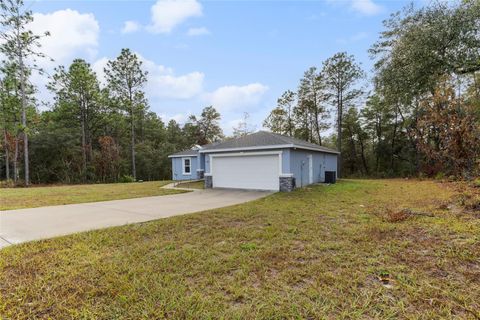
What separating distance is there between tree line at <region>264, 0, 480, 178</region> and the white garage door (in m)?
5.54

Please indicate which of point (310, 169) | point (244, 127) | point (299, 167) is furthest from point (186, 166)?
point (244, 127)

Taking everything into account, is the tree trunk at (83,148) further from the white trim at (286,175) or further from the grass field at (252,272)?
the grass field at (252,272)

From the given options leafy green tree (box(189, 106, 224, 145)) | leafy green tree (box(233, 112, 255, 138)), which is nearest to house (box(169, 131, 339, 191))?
leafy green tree (box(233, 112, 255, 138))

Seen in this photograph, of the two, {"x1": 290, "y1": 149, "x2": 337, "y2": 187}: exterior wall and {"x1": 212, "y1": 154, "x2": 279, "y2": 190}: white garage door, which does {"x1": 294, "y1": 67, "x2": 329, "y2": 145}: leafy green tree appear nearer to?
{"x1": 290, "y1": 149, "x2": 337, "y2": 187}: exterior wall

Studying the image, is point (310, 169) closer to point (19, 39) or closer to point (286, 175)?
point (286, 175)

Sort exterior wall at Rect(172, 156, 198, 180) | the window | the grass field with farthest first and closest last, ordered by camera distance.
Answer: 1. the window
2. exterior wall at Rect(172, 156, 198, 180)
3. the grass field

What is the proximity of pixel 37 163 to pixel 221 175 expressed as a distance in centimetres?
1861

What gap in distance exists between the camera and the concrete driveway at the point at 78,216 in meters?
4.72

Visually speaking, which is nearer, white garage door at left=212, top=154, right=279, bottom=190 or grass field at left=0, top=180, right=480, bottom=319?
grass field at left=0, top=180, right=480, bottom=319

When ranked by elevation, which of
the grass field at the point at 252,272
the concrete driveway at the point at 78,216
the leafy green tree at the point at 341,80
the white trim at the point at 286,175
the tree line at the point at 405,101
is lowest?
the grass field at the point at 252,272

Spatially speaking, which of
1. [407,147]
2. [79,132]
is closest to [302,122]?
[407,147]

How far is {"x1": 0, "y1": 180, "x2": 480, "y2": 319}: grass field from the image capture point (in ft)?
7.54

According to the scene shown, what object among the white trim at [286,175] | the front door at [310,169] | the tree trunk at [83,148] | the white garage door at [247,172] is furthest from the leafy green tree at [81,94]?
the front door at [310,169]

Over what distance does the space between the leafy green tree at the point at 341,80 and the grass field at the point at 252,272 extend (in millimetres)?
18623
